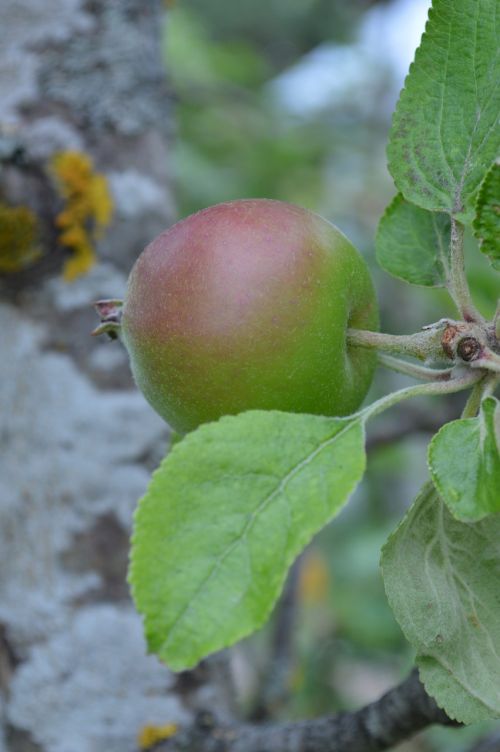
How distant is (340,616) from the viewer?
2418 millimetres

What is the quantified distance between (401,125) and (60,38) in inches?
29.9

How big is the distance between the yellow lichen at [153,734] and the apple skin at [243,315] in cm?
54

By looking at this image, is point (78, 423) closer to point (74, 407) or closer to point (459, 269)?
point (74, 407)

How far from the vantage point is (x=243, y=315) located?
583 millimetres

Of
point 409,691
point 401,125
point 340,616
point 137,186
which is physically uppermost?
point 401,125

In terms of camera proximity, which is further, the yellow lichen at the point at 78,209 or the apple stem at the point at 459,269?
the yellow lichen at the point at 78,209

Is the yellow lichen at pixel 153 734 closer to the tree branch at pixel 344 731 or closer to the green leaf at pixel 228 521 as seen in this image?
the tree branch at pixel 344 731

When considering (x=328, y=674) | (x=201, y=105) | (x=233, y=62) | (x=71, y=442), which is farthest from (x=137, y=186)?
(x=233, y=62)

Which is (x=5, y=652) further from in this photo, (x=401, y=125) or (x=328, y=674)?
(x=328, y=674)

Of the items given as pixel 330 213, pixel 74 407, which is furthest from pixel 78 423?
pixel 330 213

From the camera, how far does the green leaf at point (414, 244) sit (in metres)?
0.72

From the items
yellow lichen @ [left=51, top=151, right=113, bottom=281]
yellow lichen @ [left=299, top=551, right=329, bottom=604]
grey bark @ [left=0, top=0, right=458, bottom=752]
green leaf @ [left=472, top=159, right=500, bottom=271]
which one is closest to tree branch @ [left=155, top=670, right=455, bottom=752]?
grey bark @ [left=0, top=0, right=458, bottom=752]

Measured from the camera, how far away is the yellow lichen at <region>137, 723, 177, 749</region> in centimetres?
103

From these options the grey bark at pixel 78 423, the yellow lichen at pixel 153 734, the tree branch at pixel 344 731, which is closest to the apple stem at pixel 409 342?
the tree branch at pixel 344 731
